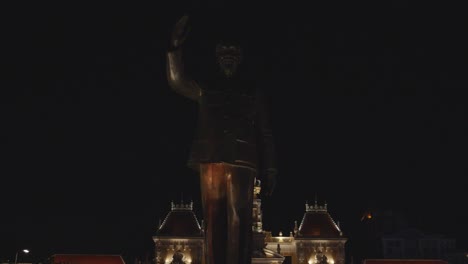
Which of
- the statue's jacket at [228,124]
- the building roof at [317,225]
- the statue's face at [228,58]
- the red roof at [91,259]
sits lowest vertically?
the red roof at [91,259]

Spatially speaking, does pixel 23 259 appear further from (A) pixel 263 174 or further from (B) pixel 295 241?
(A) pixel 263 174

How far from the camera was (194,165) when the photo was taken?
8.70 m

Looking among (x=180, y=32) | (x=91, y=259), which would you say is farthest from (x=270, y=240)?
(x=180, y=32)

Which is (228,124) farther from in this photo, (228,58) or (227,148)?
(228,58)

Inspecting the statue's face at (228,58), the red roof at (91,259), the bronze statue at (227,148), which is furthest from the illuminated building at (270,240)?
the statue's face at (228,58)

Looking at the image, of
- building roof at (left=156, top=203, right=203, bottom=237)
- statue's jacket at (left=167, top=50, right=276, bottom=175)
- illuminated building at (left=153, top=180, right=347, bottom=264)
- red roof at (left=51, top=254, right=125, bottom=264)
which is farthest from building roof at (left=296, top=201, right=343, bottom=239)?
statue's jacket at (left=167, top=50, right=276, bottom=175)

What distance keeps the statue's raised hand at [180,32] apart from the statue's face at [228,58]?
2.77 ft

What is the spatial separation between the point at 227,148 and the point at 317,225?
68.1m

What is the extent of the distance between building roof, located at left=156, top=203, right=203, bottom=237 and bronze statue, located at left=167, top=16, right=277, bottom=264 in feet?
208

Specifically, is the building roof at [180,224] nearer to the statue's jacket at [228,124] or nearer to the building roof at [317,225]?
the building roof at [317,225]

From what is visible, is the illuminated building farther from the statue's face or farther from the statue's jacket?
the statue's face

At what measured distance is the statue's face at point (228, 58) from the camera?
8945 mm

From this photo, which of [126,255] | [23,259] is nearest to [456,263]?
[126,255]

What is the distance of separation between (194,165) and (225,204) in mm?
772
